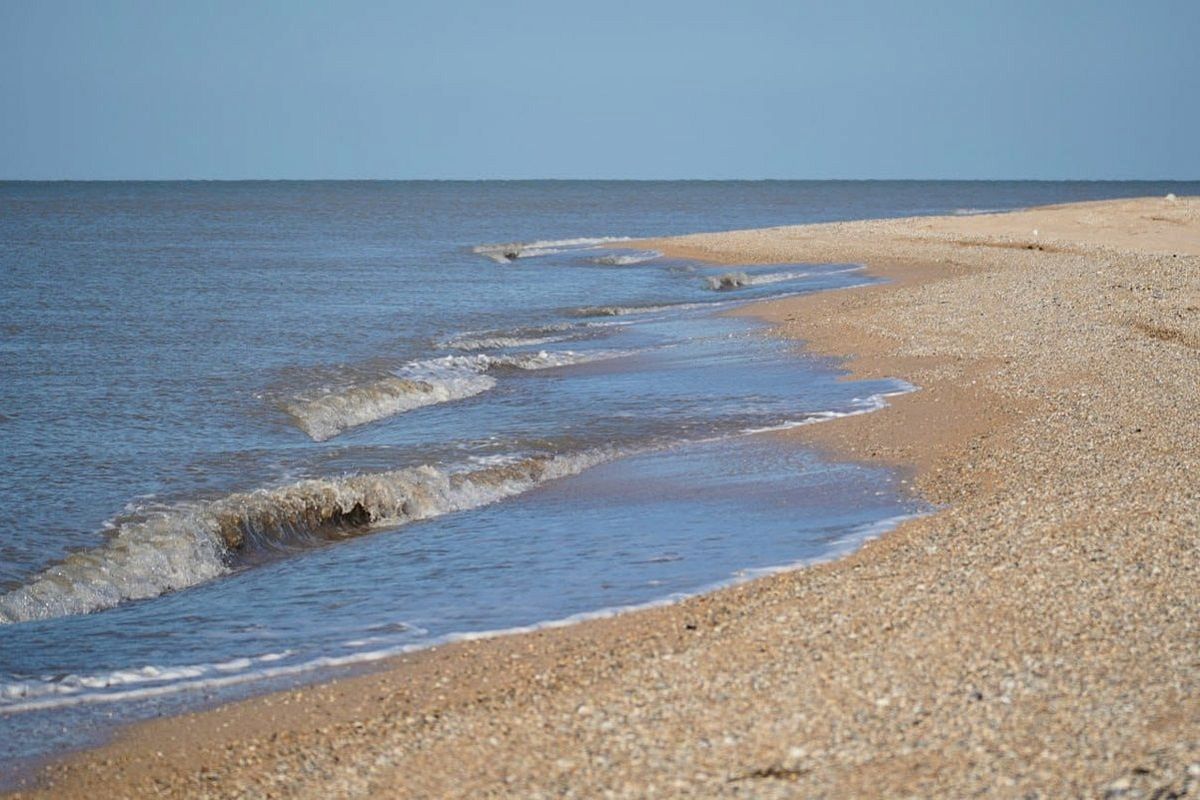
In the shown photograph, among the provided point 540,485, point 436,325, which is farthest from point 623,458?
point 436,325

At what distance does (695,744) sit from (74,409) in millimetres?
12852

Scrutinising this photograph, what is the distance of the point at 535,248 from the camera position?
52.0 meters

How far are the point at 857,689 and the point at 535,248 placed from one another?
4671 centimetres

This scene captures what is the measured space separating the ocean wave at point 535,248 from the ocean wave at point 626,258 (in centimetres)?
349

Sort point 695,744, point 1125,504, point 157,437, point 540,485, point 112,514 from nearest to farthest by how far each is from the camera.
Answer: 1. point 695,744
2. point 1125,504
3. point 112,514
4. point 540,485
5. point 157,437

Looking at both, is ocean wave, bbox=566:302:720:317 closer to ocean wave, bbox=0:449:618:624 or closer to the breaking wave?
the breaking wave

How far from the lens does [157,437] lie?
14.4m

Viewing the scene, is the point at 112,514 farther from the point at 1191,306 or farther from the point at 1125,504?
the point at 1191,306

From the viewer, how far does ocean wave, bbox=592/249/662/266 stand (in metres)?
42.4

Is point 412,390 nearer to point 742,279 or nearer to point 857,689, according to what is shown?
point 857,689

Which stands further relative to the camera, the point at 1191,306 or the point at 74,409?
the point at 1191,306

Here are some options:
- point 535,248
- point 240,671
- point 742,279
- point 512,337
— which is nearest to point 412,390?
point 512,337

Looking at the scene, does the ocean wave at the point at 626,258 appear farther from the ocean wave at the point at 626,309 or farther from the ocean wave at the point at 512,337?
the ocean wave at the point at 512,337

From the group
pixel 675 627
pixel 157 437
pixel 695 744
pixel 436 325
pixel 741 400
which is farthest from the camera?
pixel 436 325
